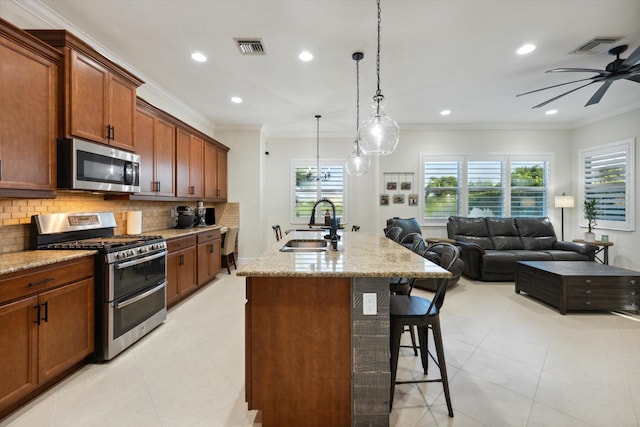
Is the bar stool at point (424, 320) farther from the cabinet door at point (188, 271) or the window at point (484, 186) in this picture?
the window at point (484, 186)

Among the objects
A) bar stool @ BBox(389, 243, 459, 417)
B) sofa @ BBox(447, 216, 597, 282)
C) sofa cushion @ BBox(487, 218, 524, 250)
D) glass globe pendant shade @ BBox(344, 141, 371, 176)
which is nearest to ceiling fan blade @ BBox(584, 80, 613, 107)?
sofa @ BBox(447, 216, 597, 282)

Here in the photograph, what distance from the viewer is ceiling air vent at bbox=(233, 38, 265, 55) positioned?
Answer: 297 centimetres

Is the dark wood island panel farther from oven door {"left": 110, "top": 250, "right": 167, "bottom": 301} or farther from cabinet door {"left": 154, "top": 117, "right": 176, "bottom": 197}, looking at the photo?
cabinet door {"left": 154, "top": 117, "right": 176, "bottom": 197}

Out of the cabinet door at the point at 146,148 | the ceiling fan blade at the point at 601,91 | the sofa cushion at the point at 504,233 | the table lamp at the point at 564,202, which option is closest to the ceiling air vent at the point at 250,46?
the cabinet door at the point at 146,148

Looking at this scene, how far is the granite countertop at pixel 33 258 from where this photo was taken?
1721 mm

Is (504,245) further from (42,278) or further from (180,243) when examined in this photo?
(42,278)

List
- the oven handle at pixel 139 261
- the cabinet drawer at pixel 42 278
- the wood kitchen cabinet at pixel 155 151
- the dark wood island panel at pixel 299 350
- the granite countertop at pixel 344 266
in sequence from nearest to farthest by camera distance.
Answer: the granite countertop at pixel 344 266, the dark wood island panel at pixel 299 350, the cabinet drawer at pixel 42 278, the oven handle at pixel 139 261, the wood kitchen cabinet at pixel 155 151

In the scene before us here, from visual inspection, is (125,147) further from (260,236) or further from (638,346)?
(638,346)

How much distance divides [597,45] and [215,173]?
18.3 ft

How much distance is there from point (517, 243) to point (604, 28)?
3.61 m

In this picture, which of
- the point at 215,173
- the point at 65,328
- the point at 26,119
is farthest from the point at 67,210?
the point at 215,173

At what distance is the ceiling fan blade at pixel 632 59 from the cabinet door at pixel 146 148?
4.91 m

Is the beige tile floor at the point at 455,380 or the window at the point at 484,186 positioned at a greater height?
the window at the point at 484,186

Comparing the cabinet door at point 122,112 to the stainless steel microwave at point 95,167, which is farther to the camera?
the cabinet door at point 122,112
